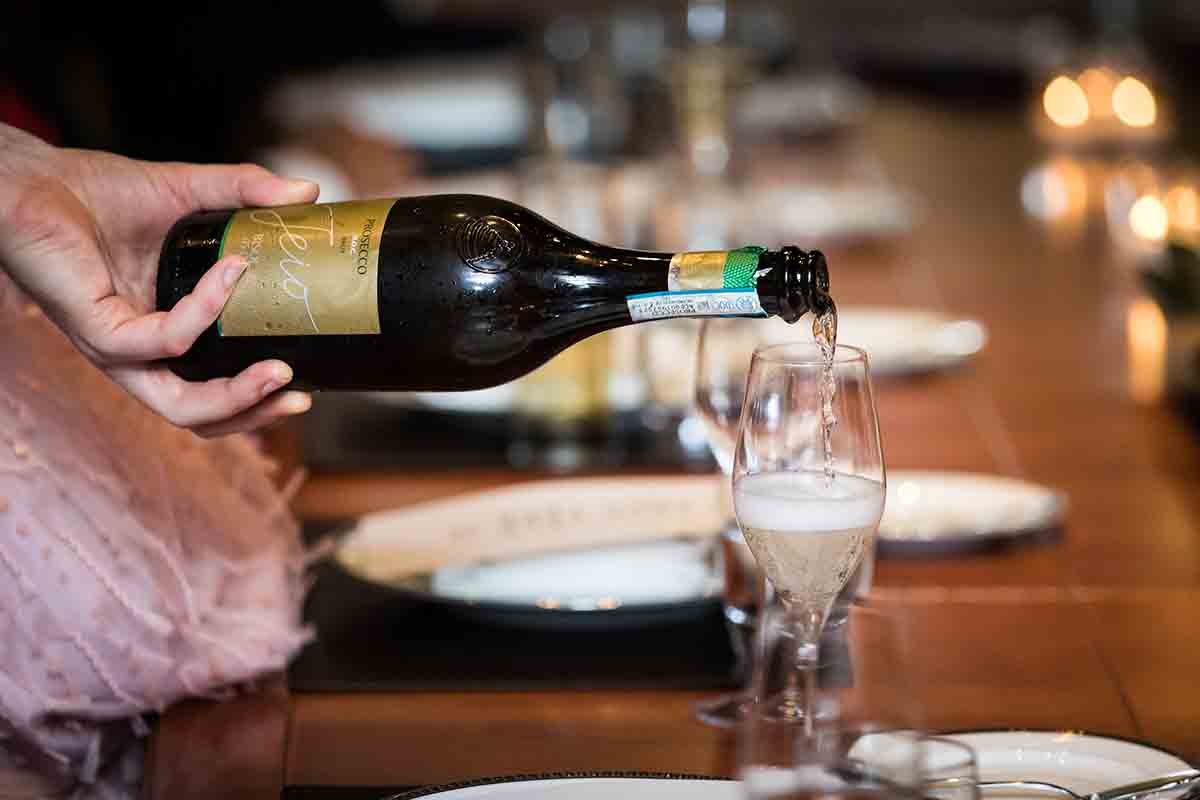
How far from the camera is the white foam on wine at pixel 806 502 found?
888mm

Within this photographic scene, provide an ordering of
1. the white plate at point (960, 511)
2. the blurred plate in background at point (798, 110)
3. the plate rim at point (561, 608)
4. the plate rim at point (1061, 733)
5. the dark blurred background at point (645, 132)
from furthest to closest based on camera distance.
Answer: the blurred plate in background at point (798, 110), the dark blurred background at point (645, 132), the white plate at point (960, 511), the plate rim at point (561, 608), the plate rim at point (1061, 733)

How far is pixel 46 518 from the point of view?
1022mm

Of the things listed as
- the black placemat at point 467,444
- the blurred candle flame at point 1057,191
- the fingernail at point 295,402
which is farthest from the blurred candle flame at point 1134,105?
the fingernail at point 295,402

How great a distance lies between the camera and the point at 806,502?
0.89m

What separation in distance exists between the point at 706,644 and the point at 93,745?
0.42m

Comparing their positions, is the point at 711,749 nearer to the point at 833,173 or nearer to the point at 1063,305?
the point at 1063,305

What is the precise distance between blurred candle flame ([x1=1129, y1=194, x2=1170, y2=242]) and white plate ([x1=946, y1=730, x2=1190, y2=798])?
1.52 meters

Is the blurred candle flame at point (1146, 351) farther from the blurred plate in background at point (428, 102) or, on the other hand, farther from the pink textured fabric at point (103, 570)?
the blurred plate in background at point (428, 102)

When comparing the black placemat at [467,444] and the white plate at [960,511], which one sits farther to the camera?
the black placemat at [467,444]

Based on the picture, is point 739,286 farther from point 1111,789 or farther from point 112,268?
point 112,268

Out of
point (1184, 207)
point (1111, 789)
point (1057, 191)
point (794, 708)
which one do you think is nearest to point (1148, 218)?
point (1184, 207)

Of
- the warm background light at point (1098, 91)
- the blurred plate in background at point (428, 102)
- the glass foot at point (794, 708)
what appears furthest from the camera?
the blurred plate in background at point (428, 102)

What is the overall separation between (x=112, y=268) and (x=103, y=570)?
21 centimetres

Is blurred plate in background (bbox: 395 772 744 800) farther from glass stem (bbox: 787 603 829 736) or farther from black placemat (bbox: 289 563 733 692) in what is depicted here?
black placemat (bbox: 289 563 733 692)
